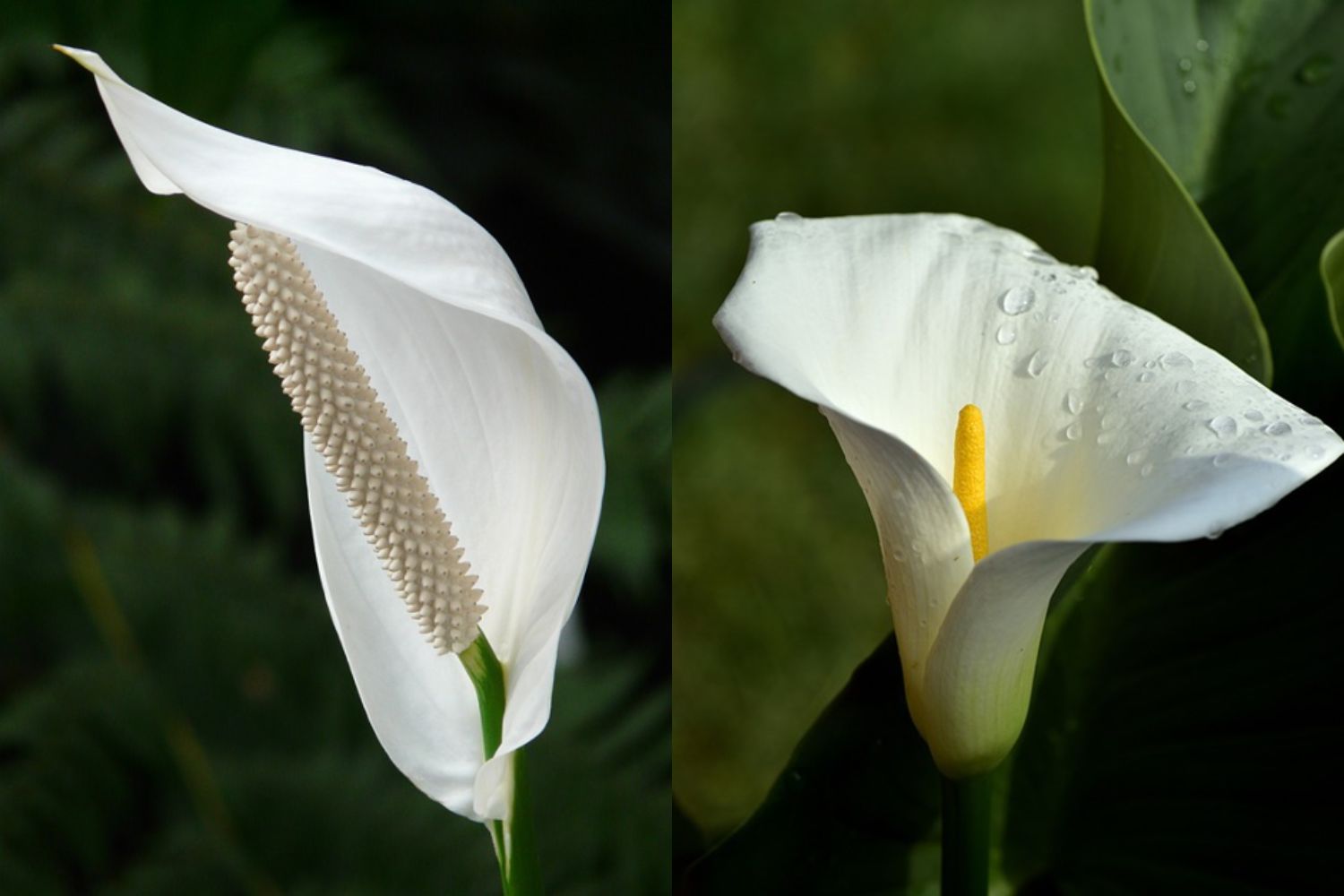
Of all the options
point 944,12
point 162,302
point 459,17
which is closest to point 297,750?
point 162,302

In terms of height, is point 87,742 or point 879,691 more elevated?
point 879,691

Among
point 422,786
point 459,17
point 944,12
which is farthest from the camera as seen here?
point 944,12

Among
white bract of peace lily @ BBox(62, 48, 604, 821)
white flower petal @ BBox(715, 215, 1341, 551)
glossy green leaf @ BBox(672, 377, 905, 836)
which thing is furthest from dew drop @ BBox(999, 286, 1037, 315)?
glossy green leaf @ BBox(672, 377, 905, 836)

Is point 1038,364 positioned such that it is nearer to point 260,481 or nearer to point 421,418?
point 421,418

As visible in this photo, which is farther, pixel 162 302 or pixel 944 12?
pixel 944 12

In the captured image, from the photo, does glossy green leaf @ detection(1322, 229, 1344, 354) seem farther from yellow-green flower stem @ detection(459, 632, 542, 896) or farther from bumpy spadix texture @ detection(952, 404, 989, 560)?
yellow-green flower stem @ detection(459, 632, 542, 896)

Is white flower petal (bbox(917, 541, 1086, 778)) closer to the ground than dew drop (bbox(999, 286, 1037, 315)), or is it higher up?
closer to the ground

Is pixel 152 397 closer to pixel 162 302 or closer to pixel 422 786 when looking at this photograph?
pixel 162 302
